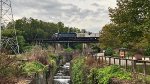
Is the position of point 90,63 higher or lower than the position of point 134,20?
lower

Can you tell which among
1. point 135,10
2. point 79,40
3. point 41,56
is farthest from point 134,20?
point 79,40

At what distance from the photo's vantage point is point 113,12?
147 ft

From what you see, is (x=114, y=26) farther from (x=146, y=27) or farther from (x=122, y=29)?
(x=146, y=27)

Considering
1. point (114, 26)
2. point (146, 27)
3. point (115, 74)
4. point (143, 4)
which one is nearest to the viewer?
point (115, 74)

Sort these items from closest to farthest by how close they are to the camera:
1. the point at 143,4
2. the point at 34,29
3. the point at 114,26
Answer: the point at 143,4
the point at 114,26
the point at 34,29

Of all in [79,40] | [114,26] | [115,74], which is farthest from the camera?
[79,40]

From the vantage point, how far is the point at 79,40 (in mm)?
160500

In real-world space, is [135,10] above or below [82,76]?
above

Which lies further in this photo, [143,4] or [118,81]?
[143,4]

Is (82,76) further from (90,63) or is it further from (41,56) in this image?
(41,56)

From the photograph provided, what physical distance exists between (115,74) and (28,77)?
17.1ft

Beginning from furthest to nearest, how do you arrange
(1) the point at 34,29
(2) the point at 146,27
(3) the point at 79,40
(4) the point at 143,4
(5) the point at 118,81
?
(1) the point at 34,29
(3) the point at 79,40
(4) the point at 143,4
(2) the point at 146,27
(5) the point at 118,81

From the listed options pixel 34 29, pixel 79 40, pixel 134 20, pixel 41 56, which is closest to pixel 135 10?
pixel 134 20

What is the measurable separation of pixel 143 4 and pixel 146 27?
350cm
